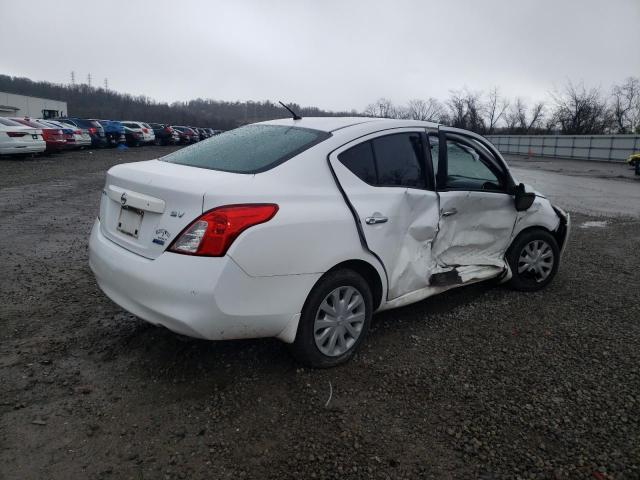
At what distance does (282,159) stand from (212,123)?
291 feet

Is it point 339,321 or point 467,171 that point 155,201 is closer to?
point 339,321

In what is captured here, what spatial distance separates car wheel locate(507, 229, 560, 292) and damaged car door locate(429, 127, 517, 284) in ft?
0.59

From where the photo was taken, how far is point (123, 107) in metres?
87.8

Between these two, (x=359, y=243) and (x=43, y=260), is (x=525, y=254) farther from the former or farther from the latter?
(x=43, y=260)

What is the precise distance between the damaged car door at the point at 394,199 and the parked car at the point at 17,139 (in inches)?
682

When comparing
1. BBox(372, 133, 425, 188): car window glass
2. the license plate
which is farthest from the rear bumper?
BBox(372, 133, 425, 188): car window glass

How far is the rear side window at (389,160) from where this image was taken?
332 centimetres

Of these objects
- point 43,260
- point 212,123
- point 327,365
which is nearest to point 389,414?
point 327,365

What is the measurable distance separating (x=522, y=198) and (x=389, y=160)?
5.35 feet

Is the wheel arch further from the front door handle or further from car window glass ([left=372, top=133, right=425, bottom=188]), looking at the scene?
car window glass ([left=372, top=133, right=425, bottom=188])

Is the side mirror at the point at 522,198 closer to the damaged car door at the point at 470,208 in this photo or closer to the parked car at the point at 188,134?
the damaged car door at the point at 470,208

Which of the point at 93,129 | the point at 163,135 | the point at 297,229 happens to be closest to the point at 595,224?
the point at 297,229

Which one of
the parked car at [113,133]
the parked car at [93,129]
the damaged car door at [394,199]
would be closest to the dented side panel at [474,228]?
the damaged car door at [394,199]

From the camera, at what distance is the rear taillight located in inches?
102
